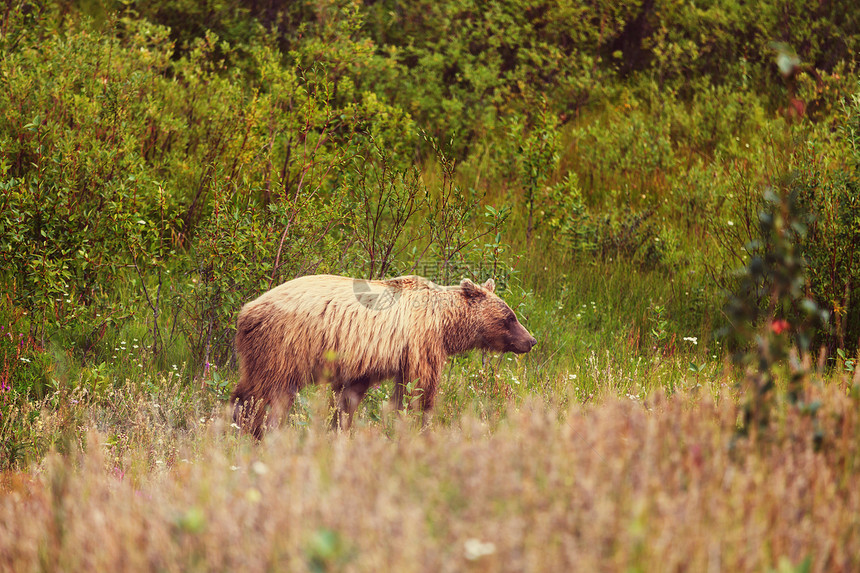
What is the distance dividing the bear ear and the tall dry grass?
3013 millimetres

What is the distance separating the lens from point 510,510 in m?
2.40

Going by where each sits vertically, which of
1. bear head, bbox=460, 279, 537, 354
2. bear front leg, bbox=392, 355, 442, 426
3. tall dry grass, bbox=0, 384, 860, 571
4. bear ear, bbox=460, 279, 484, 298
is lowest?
bear front leg, bbox=392, 355, 442, 426

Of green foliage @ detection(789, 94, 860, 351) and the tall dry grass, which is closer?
the tall dry grass

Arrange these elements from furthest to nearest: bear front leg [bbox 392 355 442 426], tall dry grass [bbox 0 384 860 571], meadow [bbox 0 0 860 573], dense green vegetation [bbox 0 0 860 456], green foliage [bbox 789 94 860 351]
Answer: green foliage [bbox 789 94 860 351], dense green vegetation [bbox 0 0 860 456], bear front leg [bbox 392 355 442 426], meadow [bbox 0 0 860 573], tall dry grass [bbox 0 384 860 571]

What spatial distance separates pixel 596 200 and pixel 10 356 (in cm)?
758

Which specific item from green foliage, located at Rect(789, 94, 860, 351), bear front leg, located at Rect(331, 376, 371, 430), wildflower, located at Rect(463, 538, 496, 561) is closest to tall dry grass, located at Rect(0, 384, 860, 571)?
wildflower, located at Rect(463, 538, 496, 561)

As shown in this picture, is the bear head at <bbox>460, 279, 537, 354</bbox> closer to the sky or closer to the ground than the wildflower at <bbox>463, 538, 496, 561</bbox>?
closer to the ground

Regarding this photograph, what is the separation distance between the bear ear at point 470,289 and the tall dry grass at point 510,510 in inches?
119

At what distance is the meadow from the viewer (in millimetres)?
2459

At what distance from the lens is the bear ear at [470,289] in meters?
6.09

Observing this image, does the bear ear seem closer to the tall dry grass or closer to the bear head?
the bear head

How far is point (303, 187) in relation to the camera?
9.29 metres

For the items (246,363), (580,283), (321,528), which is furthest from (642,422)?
(580,283)

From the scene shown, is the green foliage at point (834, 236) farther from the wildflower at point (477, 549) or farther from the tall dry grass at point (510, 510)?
the wildflower at point (477, 549)
